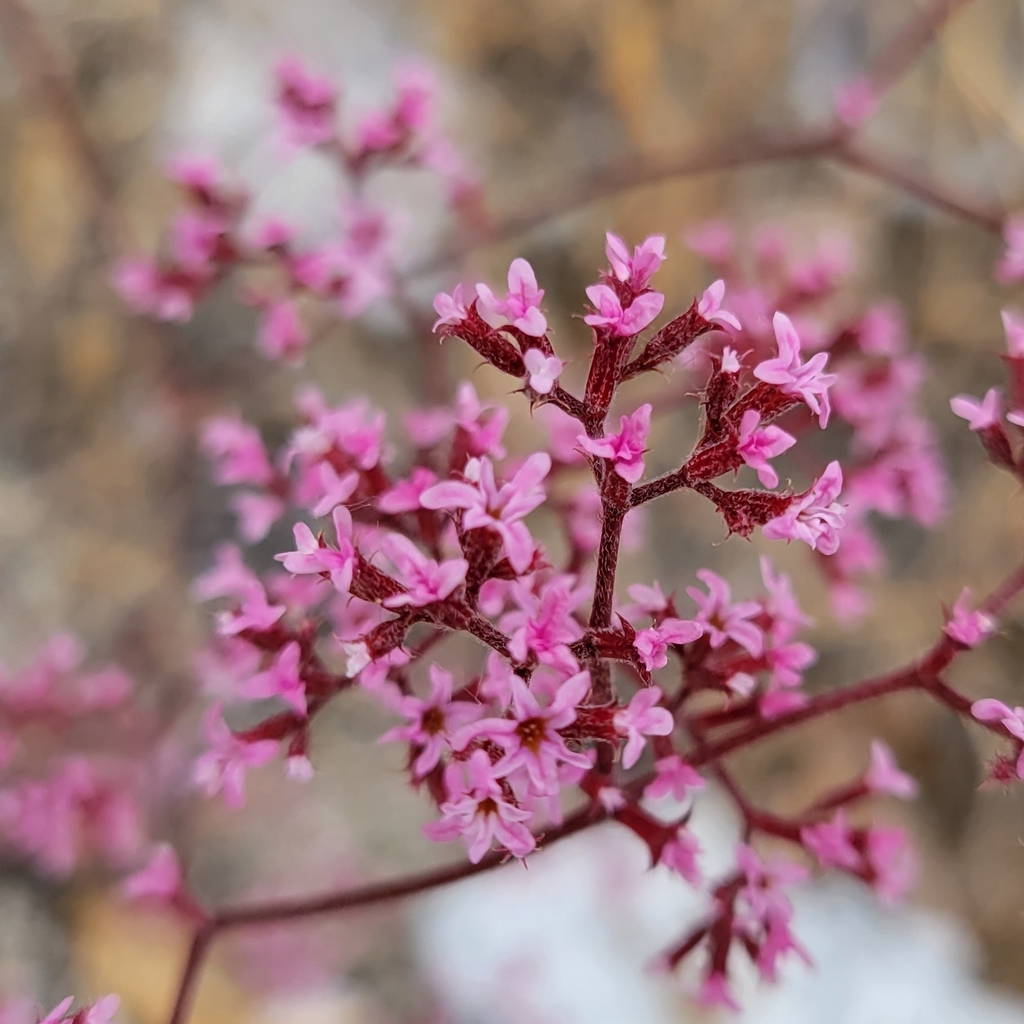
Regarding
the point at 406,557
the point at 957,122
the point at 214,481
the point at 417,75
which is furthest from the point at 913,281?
the point at 406,557

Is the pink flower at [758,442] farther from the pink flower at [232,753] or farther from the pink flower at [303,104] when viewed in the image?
the pink flower at [303,104]

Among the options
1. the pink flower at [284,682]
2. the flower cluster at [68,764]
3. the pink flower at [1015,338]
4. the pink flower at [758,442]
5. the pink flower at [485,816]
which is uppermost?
the pink flower at [758,442]

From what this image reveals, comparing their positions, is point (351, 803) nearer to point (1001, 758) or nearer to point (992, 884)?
point (992, 884)

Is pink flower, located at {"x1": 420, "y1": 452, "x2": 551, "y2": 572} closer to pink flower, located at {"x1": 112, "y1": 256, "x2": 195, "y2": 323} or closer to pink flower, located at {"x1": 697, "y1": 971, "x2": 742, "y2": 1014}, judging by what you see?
pink flower, located at {"x1": 697, "y1": 971, "x2": 742, "y2": 1014}

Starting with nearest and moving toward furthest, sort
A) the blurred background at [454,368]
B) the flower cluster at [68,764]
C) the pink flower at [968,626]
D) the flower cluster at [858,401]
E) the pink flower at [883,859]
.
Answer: the pink flower at [968,626] → the pink flower at [883,859] → the flower cluster at [858,401] → the flower cluster at [68,764] → the blurred background at [454,368]

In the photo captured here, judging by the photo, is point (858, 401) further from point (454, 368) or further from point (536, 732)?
point (454, 368)

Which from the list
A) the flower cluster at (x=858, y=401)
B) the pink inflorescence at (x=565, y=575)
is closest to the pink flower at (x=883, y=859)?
the pink inflorescence at (x=565, y=575)
